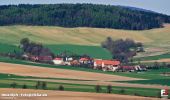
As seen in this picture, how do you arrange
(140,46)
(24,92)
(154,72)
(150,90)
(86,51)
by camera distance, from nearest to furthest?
1. (24,92)
2. (150,90)
3. (154,72)
4. (86,51)
5. (140,46)

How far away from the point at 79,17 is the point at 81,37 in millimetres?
25561

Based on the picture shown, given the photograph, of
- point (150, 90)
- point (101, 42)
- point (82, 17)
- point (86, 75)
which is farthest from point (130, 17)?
point (150, 90)

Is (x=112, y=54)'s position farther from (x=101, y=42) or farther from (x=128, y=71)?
(x=128, y=71)

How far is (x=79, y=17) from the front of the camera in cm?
18462

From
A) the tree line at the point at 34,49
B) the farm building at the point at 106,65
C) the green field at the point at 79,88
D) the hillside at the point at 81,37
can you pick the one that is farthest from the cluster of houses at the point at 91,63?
the green field at the point at 79,88

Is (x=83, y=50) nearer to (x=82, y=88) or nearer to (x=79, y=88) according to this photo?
(x=82, y=88)

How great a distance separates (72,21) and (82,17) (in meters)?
5.32

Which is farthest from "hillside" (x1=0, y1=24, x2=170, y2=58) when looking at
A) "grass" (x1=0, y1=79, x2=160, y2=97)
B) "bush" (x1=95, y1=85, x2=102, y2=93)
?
"bush" (x1=95, y1=85, x2=102, y2=93)

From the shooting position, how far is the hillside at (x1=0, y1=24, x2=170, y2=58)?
142625mm

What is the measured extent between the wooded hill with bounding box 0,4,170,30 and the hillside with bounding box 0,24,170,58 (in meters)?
7.04

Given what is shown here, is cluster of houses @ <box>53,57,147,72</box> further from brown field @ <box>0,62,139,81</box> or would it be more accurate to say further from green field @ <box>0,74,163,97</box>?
green field @ <box>0,74,163,97</box>

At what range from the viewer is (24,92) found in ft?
235

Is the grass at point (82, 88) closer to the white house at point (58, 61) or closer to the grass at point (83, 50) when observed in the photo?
the white house at point (58, 61)

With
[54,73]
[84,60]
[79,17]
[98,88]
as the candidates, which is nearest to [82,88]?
[98,88]
